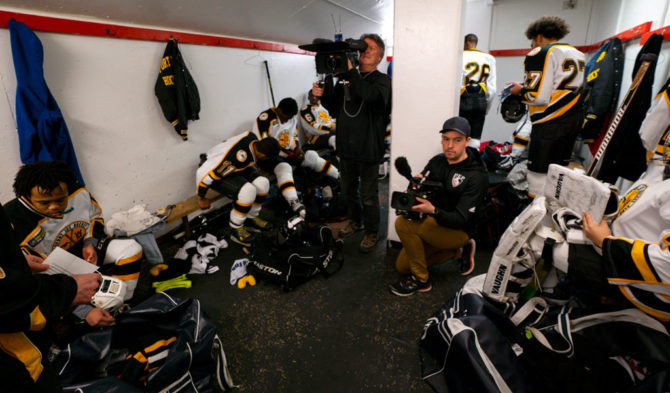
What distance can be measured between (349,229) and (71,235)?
191 centimetres

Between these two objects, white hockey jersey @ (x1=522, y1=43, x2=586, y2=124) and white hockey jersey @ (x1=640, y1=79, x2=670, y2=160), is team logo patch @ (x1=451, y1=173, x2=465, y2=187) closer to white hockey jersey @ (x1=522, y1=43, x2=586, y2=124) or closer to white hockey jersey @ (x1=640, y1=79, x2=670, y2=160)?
white hockey jersey @ (x1=640, y1=79, x2=670, y2=160)

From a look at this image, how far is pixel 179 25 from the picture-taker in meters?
2.65

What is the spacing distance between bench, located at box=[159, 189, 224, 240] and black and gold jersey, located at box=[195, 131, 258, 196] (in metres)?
0.16

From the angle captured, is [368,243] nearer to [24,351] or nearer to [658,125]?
[658,125]

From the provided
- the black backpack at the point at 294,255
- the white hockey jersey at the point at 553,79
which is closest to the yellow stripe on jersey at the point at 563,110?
the white hockey jersey at the point at 553,79

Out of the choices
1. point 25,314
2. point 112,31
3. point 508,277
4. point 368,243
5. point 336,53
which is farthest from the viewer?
point 368,243

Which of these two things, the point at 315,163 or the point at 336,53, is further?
the point at 315,163

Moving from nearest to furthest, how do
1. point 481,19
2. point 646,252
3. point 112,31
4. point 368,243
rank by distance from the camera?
point 646,252
point 112,31
point 368,243
point 481,19

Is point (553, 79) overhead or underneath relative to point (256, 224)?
overhead

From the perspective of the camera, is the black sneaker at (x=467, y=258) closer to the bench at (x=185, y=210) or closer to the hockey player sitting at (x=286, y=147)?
the hockey player sitting at (x=286, y=147)

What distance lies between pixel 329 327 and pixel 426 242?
0.80m

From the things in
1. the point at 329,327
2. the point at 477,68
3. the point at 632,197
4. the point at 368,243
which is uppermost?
the point at 477,68

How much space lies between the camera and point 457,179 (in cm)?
187

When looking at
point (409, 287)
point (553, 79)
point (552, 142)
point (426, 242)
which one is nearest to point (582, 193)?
point (426, 242)
